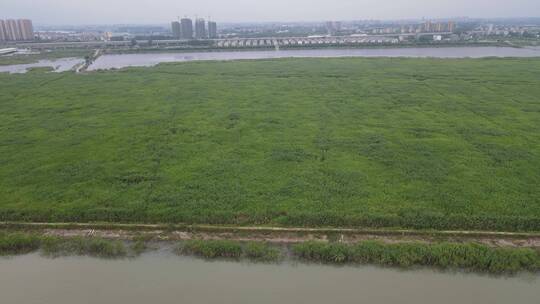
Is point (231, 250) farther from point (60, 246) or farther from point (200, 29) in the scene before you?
point (200, 29)

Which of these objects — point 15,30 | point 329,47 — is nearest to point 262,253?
point 329,47

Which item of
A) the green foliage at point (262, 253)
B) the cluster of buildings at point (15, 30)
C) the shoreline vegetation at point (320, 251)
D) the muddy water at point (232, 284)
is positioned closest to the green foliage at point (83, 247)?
the shoreline vegetation at point (320, 251)

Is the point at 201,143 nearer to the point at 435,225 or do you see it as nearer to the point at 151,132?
the point at 151,132

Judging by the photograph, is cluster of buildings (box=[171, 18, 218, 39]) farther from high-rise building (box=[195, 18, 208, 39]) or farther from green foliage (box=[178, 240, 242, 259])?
green foliage (box=[178, 240, 242, 259])

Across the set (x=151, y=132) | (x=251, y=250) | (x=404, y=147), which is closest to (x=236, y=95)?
(x=151, y=132)

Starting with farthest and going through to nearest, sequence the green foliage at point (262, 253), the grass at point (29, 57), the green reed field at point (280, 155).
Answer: the grass at point (29, 57) < the green reed field at point (280, 155) < the green foliage at point (262, 253)

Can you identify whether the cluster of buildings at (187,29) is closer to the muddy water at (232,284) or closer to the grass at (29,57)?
the grass at (29,57)

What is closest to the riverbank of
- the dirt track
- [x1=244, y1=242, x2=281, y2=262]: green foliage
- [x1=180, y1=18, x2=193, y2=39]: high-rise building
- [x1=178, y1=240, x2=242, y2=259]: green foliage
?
[x1=180, y1=18, x2=193, y2=39]: high-rise building
